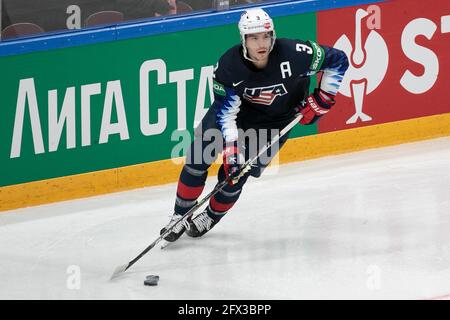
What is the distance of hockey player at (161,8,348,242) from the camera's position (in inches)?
332

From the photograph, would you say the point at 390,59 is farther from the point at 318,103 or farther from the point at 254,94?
the point at 254,94

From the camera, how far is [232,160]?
27.7 feet

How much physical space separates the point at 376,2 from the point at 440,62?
29.3 inches

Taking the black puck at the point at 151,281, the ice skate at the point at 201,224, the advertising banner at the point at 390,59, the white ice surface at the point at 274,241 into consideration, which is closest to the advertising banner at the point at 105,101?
the white ice surface at the point at 274,241

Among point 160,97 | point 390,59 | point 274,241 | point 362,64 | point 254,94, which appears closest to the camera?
point 254,94

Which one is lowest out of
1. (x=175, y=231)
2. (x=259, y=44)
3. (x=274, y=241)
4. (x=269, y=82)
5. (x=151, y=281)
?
(x=274, y=241)

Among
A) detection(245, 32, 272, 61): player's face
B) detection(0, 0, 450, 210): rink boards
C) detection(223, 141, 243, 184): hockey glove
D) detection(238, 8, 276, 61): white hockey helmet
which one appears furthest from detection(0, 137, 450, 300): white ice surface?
detection(238, 8, 276, 61): white hockey helmet

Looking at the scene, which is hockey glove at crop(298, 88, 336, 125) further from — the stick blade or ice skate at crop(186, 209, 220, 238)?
the stick blade

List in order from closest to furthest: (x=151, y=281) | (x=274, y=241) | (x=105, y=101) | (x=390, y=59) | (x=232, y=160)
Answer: (x=151, y=281), (x=232, y=160), (x=274, y=241), (x=105, y=101), (x=390, y=59)

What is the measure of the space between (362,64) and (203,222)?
2467 mm

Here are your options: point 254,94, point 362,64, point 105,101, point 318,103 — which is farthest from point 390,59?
point 254,94

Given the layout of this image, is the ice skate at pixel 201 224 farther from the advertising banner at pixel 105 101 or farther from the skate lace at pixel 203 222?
the advertising banner at pixel 105 101

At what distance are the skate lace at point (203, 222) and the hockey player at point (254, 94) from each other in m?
0.06
